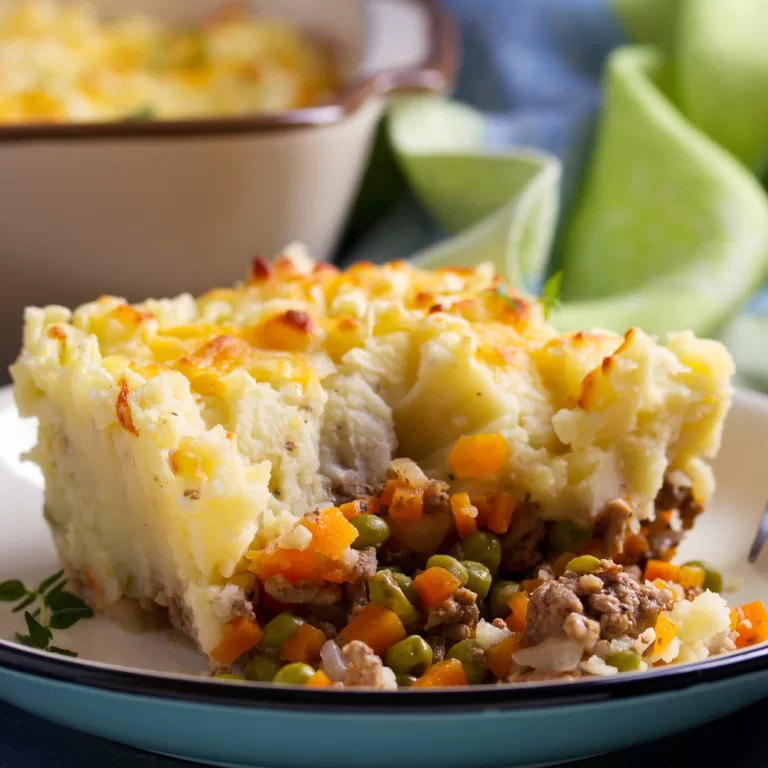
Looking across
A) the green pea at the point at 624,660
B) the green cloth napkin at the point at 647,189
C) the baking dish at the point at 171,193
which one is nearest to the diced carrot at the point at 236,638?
the green pea at the point at 624,660

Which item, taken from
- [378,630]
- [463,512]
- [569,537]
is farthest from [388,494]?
[569,537]

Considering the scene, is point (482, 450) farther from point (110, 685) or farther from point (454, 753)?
point (110, 685)

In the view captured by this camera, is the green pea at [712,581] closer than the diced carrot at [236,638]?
No

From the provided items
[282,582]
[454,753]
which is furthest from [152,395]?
[454,753]

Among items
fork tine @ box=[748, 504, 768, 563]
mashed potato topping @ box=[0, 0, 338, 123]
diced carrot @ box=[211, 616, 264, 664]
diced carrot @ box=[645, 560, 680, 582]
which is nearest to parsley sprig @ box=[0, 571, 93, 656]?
diced carrot @ box=[211, 616, 264, 664]

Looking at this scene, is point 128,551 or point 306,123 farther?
point 306,123

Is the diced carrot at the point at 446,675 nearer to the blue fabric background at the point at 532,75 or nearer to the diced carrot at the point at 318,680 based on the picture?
the diced carrot at the point at 318,680
